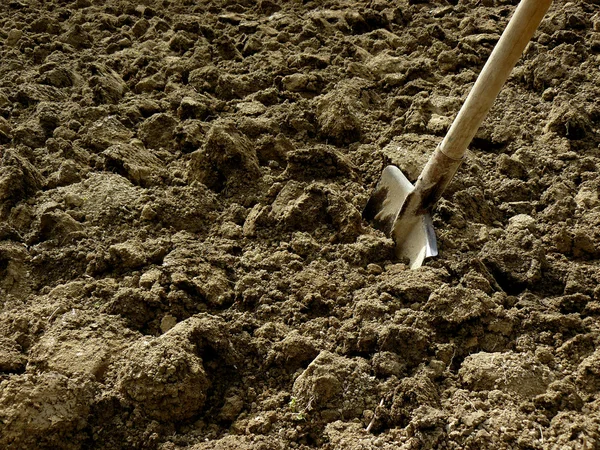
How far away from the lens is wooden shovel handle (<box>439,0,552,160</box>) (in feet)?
7.48

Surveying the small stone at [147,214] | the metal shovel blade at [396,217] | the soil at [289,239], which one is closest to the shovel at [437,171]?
the metal shovel blade at [396,217]

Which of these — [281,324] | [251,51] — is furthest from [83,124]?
[281,324]

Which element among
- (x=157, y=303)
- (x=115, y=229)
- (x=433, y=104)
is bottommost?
(x=157, y=303)

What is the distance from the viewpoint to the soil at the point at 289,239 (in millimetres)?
1977

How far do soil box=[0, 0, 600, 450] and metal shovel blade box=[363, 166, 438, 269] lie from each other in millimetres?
102

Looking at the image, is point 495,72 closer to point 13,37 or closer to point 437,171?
point 437,171

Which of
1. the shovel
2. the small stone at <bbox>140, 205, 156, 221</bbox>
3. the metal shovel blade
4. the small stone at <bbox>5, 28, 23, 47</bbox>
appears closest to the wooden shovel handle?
the shovel

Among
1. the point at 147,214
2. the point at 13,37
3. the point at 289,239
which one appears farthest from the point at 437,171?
the point at 13,37

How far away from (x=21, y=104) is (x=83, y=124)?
444 mm

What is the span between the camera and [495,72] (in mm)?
2404

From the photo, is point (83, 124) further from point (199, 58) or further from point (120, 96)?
point (199, 58)

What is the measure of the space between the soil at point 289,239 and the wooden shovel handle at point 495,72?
0.33 meters

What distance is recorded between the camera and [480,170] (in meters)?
2.98

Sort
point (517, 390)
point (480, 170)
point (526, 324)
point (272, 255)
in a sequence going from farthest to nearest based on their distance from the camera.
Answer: point (480, 170), point (272, 255), point (526, 324), point (517, 390)
